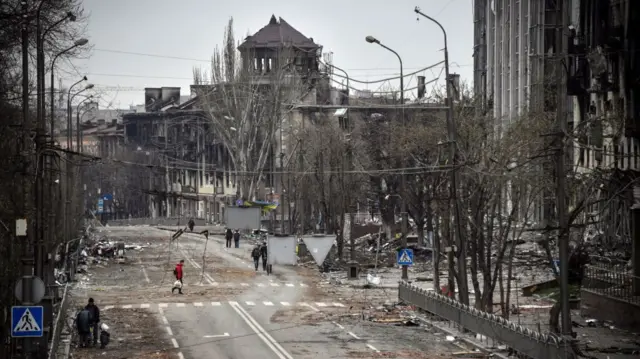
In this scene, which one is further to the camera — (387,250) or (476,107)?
(387,250)

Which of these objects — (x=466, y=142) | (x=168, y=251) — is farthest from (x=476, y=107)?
(x=168, y=251)

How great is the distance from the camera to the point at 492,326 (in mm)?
33188

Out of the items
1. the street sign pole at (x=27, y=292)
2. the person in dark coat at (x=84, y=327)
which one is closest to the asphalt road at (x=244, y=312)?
the person in dark coat at (x=84, y=327)

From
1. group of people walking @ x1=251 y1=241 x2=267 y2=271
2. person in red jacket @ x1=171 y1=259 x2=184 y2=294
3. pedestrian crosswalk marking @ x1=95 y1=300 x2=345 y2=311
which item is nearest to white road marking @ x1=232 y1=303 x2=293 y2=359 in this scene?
pedestrian crosswalk marking @ x1=95 y1=300 x2=345 y2=311

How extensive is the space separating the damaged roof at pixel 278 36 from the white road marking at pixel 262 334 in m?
82.8

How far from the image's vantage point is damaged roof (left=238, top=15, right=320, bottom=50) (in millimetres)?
131500

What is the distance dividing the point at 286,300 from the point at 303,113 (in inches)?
2670

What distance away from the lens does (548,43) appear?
80.0 meters

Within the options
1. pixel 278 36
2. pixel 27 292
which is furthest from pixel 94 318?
pixel 278 36

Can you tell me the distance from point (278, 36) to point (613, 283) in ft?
319

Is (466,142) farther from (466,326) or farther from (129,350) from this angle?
(129,350)

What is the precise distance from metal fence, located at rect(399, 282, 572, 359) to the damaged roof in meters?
86.3

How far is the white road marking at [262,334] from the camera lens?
33.9 meters

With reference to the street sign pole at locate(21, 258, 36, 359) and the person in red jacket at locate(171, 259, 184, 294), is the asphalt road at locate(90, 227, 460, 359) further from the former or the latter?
the street sign pole at locate(21, 258, 36, 359)
